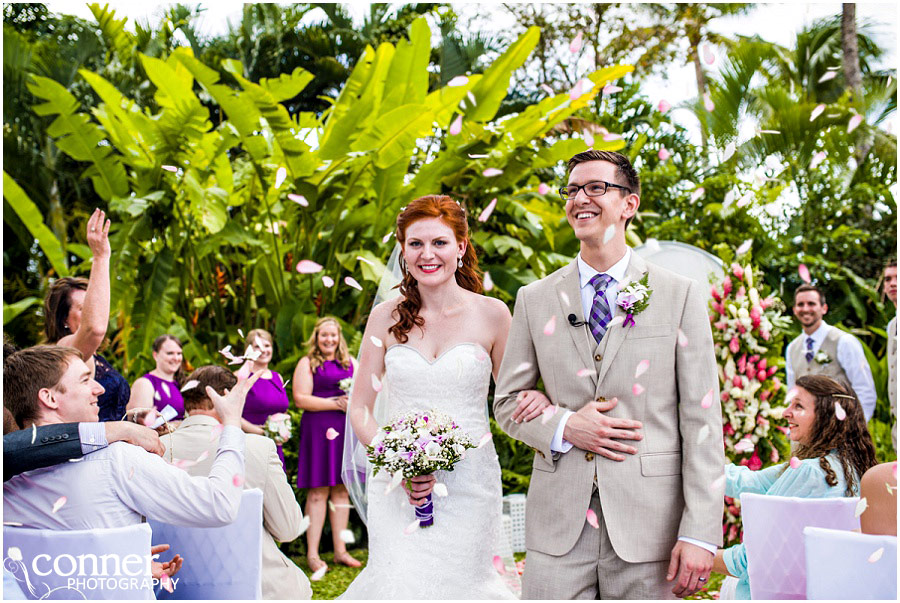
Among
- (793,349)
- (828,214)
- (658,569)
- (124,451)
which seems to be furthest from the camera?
(828,214)

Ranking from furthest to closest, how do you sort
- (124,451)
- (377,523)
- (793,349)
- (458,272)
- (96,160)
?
(96,160)
(793,349)
(458,272)
(377,523)
(124,451)

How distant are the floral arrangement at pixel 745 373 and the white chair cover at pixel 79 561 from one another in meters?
4.33

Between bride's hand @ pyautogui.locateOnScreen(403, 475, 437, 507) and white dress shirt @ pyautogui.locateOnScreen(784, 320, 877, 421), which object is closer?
bride's hand @ pyautogui.locateOnScreen(403, 475, 437, 507)

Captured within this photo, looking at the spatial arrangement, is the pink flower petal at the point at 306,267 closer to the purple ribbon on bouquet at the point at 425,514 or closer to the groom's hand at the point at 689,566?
the purple ribbon on bouquet at the point at 425,514

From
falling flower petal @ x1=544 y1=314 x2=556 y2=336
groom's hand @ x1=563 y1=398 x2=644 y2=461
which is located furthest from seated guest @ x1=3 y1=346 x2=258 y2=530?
groom's hand @ x1=563 y1=398 x2=644 y2=461

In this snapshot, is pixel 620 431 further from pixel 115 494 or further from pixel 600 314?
pixel 115 494

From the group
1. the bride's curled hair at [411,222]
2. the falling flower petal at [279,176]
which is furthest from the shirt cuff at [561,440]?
the falling flower petal at [279,176]

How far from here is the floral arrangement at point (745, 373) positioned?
5824 mm

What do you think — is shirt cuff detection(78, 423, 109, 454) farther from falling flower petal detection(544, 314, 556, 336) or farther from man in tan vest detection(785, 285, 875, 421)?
man in tan vest detection(785, 285, 875, 421)

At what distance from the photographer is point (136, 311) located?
729 cm

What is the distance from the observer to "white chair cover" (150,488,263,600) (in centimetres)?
297

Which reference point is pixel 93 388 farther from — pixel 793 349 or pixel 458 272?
pixel 793 349

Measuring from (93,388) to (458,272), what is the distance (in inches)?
57.3

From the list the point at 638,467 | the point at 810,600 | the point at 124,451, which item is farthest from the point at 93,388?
the point at 810,600
